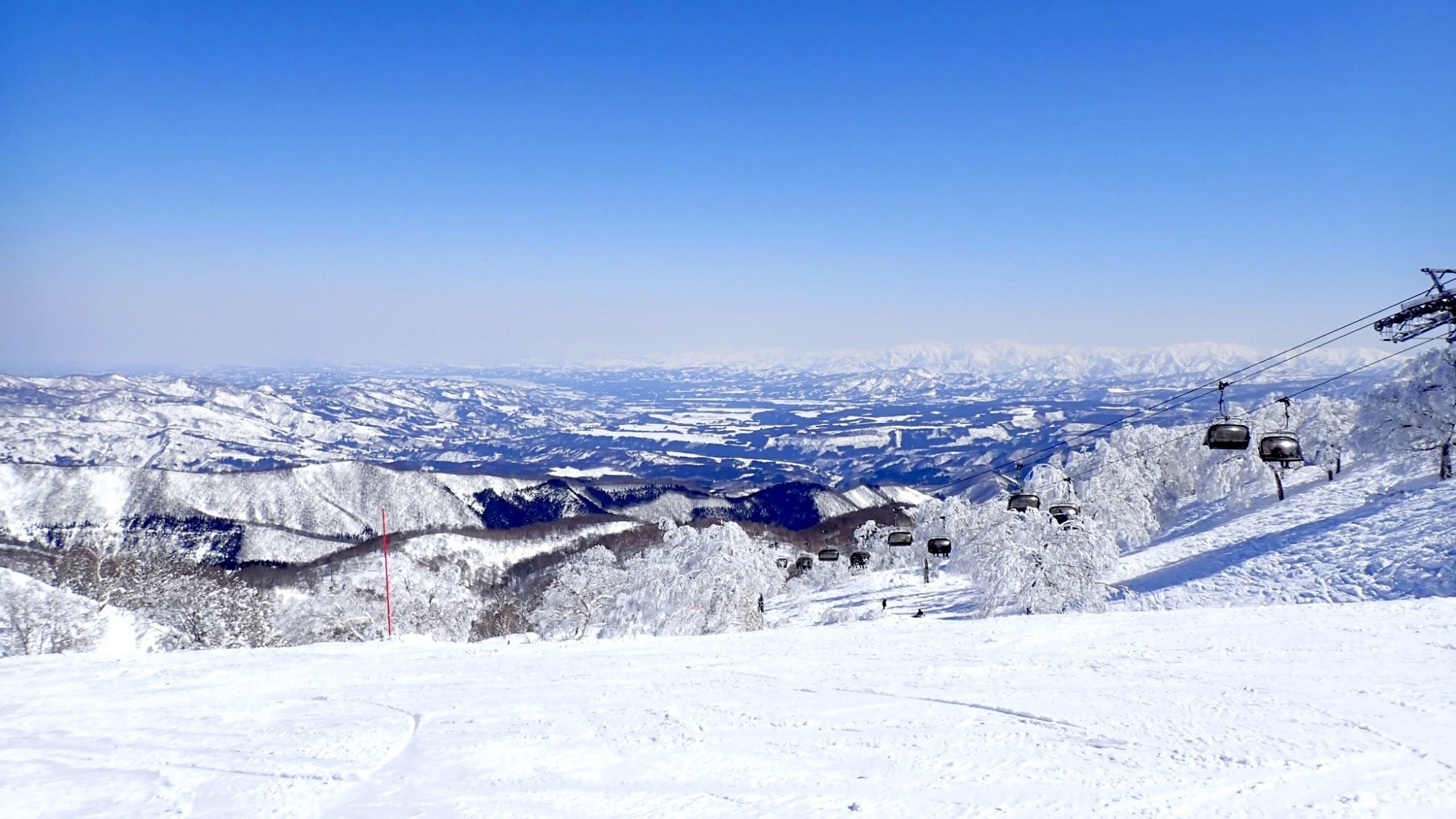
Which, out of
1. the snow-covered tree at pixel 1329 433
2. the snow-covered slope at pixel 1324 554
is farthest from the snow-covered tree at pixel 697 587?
the snow-covered tree at pixel 1329 433

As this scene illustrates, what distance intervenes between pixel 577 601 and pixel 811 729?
158 ft

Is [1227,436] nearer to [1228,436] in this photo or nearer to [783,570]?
[1228,436]

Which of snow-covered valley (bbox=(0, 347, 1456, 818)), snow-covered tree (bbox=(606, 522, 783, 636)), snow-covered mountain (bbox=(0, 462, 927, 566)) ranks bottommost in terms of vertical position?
snow-covered mountain (bbox=(0, 462, 927, 566))

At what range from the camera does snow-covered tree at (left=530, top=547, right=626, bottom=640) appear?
51656 mm

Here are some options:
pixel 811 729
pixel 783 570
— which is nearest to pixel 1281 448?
pixel 811 729

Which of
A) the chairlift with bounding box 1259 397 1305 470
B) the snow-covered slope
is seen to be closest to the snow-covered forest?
the snow-covered slope

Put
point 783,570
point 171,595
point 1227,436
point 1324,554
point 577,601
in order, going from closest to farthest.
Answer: point 1227,436
point 1324,554
point 171,595
point 783,570
point 577,601

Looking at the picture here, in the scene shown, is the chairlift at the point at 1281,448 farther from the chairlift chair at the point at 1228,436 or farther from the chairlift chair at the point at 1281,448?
the chairlift chair at the point at 1228,436

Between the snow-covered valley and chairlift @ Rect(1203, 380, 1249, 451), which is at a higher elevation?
chairlift @ Rect(1203, 380, 1249, 451)

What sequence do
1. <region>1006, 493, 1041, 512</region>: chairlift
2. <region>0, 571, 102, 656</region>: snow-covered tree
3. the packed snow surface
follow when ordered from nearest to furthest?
the packed snow surface < <region>1006, 493, 1041, 512</region>: chairlift < <region>0, 571, 102, 656</region>: snow-covered tree

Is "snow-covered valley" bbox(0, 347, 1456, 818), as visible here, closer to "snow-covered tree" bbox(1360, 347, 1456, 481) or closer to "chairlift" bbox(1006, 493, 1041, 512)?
"chairlift" bbox(1006, 493, 1041, 512)

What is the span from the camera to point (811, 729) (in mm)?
9062

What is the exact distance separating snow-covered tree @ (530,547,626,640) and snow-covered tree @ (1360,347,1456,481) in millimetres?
49325

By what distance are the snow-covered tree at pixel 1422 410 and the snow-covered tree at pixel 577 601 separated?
4932 cm
